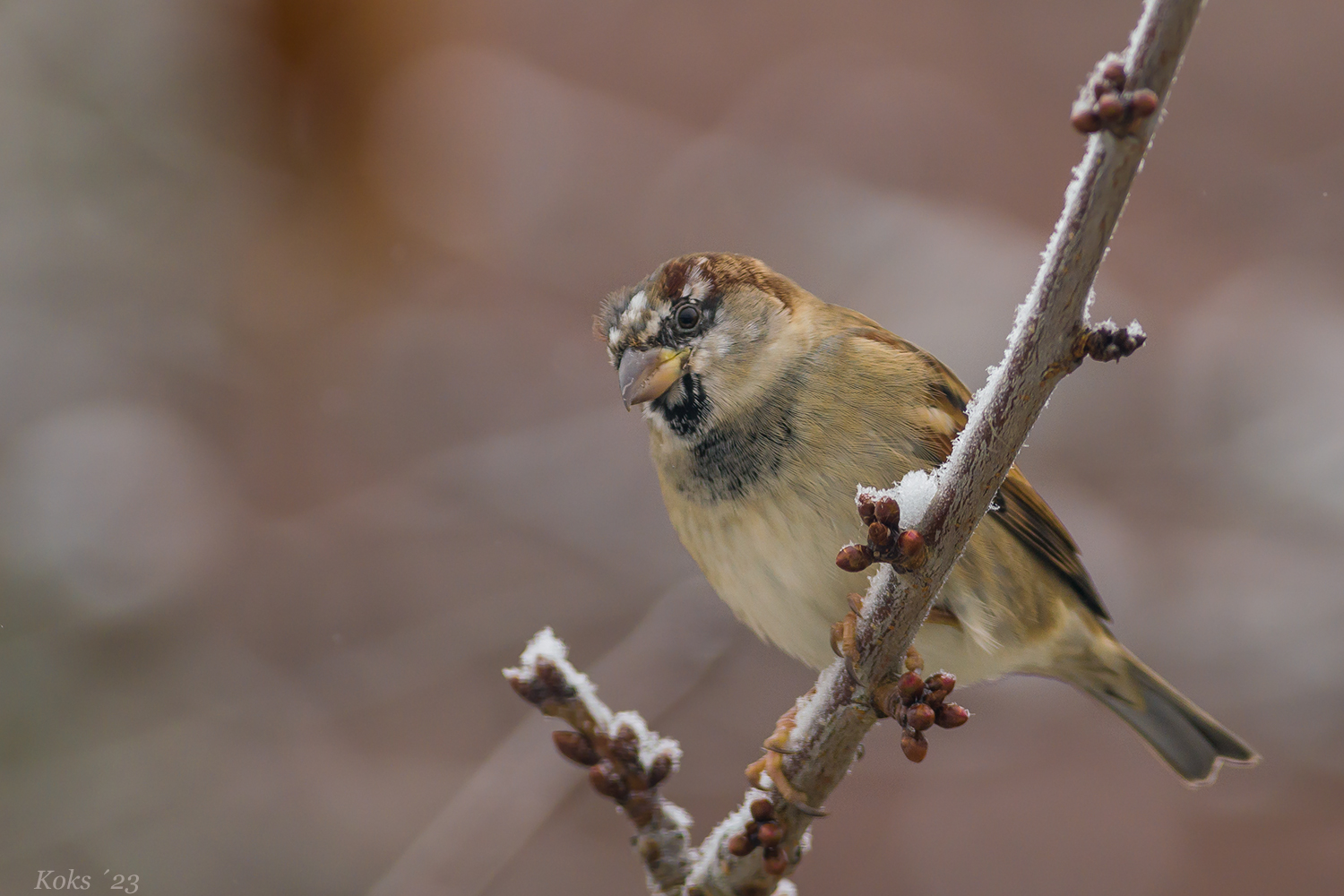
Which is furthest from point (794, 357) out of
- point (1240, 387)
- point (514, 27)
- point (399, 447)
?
point (514, 27)

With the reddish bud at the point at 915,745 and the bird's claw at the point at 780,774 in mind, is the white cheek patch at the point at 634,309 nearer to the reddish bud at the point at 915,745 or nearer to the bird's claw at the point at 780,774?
the bird's claw at the point at 780,774

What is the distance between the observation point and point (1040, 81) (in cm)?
485

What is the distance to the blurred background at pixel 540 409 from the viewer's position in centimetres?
386

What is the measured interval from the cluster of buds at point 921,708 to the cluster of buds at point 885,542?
22 cm

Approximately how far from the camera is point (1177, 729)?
252 cm

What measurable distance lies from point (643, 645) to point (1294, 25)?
13.6 feet

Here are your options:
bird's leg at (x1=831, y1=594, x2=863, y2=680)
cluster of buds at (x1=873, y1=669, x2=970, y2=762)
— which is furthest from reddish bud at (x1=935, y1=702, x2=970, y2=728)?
bird's leg at (x1=831, y1=594, x2=863, y2=680)

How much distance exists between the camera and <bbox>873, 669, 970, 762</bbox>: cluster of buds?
145 centimetres

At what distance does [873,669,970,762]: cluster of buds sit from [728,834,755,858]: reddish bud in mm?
387

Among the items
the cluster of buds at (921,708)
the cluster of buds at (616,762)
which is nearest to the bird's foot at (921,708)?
the cluster of buds at (921,708)

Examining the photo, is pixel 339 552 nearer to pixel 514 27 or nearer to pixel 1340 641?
pixel 514 27

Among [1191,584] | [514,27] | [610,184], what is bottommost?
[1191,584]

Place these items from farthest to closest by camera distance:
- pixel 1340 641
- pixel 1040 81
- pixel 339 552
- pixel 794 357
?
pixel 1040 81 < pixel 339 552 < pixel 1340 641 < pixel 794 357

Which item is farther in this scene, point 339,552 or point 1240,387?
point 339,552
